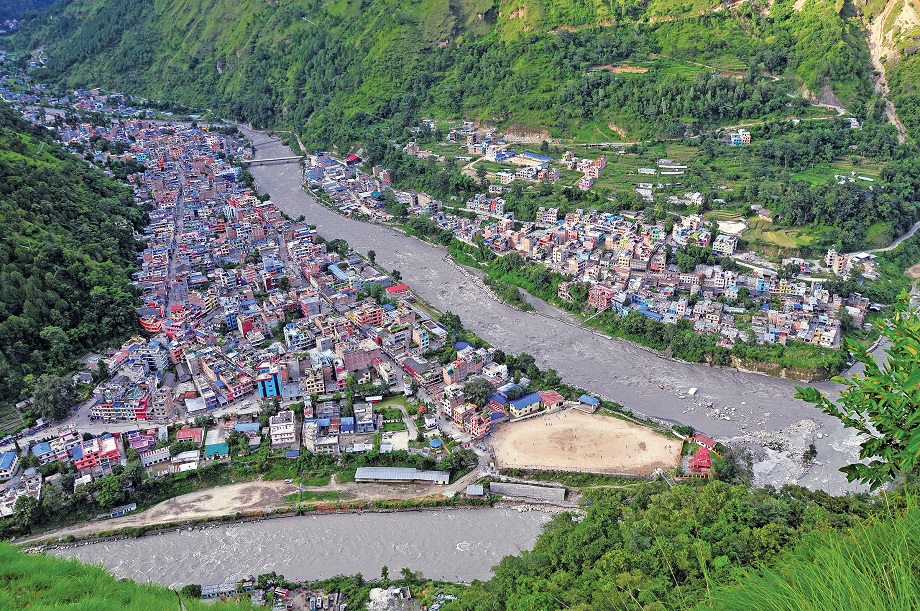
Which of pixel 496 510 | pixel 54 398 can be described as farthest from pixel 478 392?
pixel 54 398

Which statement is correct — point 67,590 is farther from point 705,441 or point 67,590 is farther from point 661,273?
point 661,273

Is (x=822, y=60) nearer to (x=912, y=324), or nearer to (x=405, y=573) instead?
(x=405, y=573)

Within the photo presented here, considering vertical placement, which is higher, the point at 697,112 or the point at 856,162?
the point at 697,112

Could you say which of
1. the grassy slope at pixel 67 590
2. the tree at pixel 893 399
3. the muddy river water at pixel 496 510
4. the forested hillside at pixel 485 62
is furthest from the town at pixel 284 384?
the forested hillside at pixel 485 62

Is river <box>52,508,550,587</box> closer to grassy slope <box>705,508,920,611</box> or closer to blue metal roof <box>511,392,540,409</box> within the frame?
blue metal roof <box>511,392,540,409</box>

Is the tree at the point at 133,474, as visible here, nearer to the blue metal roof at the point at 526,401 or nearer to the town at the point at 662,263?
the blue metal roof at the point at 526,401

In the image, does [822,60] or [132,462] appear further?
[822,60]

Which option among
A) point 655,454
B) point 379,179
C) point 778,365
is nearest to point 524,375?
point 655,454
